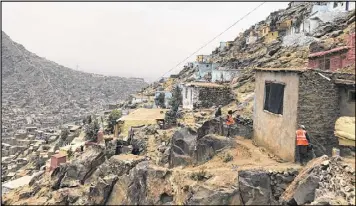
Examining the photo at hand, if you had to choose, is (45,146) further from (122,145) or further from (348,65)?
(348,65)

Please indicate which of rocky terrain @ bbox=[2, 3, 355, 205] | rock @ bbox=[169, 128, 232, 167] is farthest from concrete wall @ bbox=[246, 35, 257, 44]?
rock @ bbox=[169, 128, 232, 167]

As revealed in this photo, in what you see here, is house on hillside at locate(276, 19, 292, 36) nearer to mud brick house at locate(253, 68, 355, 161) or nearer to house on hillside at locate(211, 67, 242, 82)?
house on hillside at locate(211, 67, 242, 82)

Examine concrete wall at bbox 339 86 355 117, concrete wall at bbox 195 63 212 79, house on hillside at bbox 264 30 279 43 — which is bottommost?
concrete wall at bbox 339 86 355 117

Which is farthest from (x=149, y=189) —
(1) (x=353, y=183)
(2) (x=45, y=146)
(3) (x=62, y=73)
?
(3) (x=62, y=73)

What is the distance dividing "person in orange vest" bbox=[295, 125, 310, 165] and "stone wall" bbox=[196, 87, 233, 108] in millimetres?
14967

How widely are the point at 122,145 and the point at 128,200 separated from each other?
6.40 meters

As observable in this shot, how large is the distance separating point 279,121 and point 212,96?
46.0 feet

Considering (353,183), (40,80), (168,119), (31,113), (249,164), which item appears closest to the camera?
(353,183)

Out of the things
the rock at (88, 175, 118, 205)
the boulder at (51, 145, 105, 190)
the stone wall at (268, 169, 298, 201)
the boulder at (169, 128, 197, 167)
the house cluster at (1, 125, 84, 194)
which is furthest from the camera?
the house cluster at (1, 125, 84, 194)

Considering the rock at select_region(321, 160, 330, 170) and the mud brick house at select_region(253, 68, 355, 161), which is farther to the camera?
the mud brick house at select_region(253, 68, 355, 161)

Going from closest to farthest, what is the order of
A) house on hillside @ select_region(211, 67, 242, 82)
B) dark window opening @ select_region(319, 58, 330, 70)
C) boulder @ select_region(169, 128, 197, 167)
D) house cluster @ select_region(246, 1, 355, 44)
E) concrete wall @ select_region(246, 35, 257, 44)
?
dark window opening @ select_region(319, 58, 330, 70) < boulder @ select_region(169, 128, 197, 167) < house cluster @ select_region(246, 1, 355, 44) < house on hillside @ select_region(211, 67, 242, 82) < concrete wall @ select_region(246, 35, 257, 44)

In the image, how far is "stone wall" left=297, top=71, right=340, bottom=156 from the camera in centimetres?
1268

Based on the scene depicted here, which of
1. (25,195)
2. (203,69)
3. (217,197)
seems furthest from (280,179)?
(203,69)

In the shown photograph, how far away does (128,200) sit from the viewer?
13.5m
